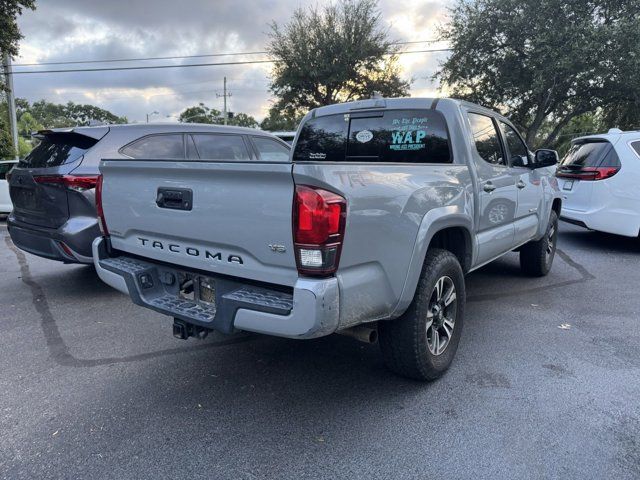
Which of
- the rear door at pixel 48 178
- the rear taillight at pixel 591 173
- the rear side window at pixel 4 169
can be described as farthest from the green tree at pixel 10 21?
the rear taillight at pixel 591 173

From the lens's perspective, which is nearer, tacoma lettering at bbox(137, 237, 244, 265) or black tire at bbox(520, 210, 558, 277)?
tacoma lettering at bbox(137, 237, 244, 265)

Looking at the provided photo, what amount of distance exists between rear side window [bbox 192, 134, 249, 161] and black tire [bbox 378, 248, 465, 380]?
10.6 ft

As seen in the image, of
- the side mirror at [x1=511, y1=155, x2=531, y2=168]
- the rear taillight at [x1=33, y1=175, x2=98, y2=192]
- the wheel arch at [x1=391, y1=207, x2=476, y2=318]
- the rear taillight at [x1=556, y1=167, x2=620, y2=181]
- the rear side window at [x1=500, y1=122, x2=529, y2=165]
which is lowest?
the wheel arch at [x1=391, y1=207, x2=476, y2=318]

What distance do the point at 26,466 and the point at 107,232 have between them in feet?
5.07

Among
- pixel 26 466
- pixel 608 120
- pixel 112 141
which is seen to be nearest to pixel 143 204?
pixel 26 466

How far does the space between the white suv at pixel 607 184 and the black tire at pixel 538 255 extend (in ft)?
5.51

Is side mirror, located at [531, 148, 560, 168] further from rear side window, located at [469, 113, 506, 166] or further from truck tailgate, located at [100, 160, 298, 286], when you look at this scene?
truck tailgate, located at [100, 160, 298, 286]

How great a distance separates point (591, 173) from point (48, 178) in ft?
23.8

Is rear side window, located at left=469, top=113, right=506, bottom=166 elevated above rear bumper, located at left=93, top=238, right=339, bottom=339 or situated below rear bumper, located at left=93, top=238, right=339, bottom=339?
above

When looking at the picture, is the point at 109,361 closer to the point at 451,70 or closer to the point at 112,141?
the point at 112,141

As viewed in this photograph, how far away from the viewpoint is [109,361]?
11.6ft

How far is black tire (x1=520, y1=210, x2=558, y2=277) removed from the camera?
562 cm

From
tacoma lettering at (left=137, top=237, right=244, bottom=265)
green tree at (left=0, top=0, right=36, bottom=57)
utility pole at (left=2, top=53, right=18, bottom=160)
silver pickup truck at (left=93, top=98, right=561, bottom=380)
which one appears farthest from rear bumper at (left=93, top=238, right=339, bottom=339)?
utility pole at (left=2, top=53, right=18, bottom=160)

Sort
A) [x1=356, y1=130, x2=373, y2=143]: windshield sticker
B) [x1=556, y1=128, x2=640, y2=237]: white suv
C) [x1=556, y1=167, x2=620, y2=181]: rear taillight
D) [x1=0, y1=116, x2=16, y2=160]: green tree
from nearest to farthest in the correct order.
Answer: [x1=356, y1=130, x2=373, y2=143]: windshield sticker
[x1=556, y1=128, x2=640, y2=237]: white suv
[x1=556, y1=167, x2=620, y2=181]: rear taillight
[x1=0, y1=116, x2=16, y2=160]: green tree
